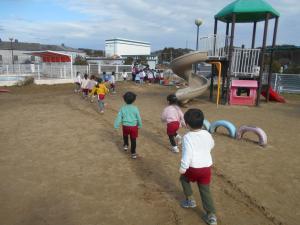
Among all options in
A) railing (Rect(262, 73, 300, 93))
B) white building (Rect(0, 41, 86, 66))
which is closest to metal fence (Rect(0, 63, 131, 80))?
railing (Rect(262, 73, 300, 93))

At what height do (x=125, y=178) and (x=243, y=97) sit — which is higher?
(x=243, y=97)

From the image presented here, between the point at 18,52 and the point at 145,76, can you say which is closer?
the point at 145,76

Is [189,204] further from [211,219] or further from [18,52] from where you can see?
[18,52]

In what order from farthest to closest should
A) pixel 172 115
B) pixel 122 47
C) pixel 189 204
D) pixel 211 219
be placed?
pixel 122 47, pixel 172 115, pixel 189 204, pixel 211 219

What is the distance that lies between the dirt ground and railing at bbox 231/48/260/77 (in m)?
4.93

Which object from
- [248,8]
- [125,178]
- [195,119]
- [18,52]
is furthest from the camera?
[18,52]

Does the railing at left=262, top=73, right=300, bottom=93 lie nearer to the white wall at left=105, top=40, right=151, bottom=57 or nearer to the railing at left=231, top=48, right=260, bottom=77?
the railing at left=231, top=48, right=260, bottom=77

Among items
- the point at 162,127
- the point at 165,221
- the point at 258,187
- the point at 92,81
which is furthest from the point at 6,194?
the point at 92,81

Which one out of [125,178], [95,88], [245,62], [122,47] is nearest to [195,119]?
[125,178]

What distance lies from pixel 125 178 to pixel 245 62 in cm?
1003

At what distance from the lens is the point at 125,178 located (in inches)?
179

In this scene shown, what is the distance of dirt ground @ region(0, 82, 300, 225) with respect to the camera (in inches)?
136

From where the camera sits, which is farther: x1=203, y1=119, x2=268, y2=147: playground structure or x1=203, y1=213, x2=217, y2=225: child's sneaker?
x1=203, y1=119, x2=268, y2=147: playground structure

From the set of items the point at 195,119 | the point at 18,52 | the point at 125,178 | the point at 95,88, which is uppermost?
the point at 18,52
